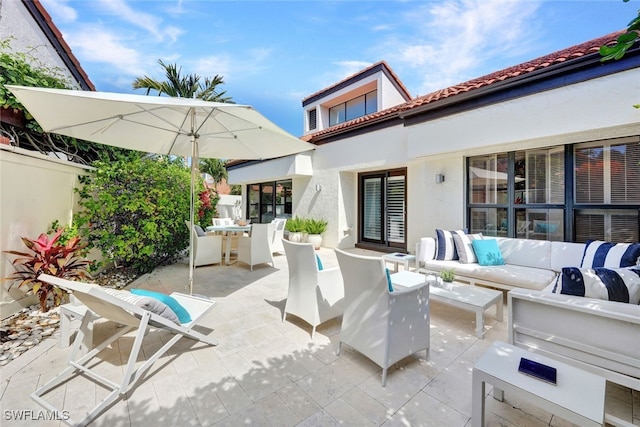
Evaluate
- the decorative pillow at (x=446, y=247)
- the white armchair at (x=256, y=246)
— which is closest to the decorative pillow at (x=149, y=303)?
the white armchair at (x=256, y=246)

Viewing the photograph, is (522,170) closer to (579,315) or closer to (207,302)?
(579,315)

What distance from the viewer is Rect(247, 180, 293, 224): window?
1264cm

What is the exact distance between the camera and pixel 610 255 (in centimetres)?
395

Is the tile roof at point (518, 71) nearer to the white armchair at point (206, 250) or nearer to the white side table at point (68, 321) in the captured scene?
the white armchair at point (206, 250)

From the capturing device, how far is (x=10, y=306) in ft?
12.6

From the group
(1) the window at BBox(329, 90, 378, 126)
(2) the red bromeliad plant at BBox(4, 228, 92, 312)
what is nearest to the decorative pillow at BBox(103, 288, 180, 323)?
(2) the red bromeliad plant at BBox(4, 228, 92, 312)

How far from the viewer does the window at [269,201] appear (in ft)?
41.5

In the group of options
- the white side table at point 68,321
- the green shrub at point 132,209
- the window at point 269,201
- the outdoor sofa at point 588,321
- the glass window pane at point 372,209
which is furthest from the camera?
the window at point 269,201

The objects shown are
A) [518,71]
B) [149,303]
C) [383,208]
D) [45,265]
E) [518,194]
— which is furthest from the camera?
[383,208]

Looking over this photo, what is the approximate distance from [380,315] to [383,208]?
276 inches

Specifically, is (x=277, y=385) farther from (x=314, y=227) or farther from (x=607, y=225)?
(x=314, y=227)

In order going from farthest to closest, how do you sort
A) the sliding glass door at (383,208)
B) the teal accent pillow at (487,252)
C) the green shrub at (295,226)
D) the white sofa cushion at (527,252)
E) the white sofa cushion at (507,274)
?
the green shrub at (295,226) → the sliding glass door at (383,208) → the teal accent pillow at (487,252) → the white sofa cushion at (527,252) → the white sofa cushion at (507,274)

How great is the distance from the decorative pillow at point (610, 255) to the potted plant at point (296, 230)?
7245 mm

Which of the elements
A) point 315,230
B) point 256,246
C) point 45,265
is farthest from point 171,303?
point 315,230
